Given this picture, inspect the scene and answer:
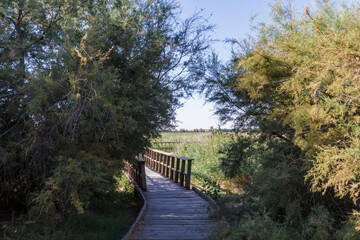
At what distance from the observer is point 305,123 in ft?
16.1

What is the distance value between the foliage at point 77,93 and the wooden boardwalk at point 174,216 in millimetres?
1152

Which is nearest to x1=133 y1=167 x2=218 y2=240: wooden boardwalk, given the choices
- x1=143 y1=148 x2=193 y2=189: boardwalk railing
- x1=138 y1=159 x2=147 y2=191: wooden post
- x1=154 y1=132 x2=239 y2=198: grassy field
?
x1=138 y1=159 x2=147 y2=191: wooden post

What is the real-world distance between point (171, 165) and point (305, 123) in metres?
7.08

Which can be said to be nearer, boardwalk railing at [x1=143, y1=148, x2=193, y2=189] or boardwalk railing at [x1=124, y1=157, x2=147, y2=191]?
boardwalk railing at [x1=124, y1=157, x2=147, y2=191]

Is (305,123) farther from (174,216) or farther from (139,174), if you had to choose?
(139,174)

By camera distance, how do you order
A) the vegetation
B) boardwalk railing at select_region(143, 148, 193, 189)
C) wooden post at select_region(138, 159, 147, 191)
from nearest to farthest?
the vegetation → wooden post at select_region(138, 159, 147, 191) → boardwalk railing at select_region(143, 148, 193, 189)

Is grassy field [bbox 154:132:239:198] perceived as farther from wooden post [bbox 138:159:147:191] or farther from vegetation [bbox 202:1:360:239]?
vegetation [bbox 202:1:360:239]

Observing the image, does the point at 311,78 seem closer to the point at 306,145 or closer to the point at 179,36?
the point at 306,145

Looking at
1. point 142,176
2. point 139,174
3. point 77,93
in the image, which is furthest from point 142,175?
point 77,93

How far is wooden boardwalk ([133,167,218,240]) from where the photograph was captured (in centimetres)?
551

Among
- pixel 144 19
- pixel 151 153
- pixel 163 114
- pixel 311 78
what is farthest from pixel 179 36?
pixel 151 153

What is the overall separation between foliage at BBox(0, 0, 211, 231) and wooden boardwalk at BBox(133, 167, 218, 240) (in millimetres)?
1152

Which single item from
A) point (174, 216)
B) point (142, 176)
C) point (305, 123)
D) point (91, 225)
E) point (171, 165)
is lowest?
point (91, 225)

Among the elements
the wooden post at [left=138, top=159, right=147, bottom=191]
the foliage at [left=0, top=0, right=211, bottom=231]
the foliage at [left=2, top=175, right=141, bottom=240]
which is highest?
the foliage at [left=0, top=0, right=211, bottom=231]
